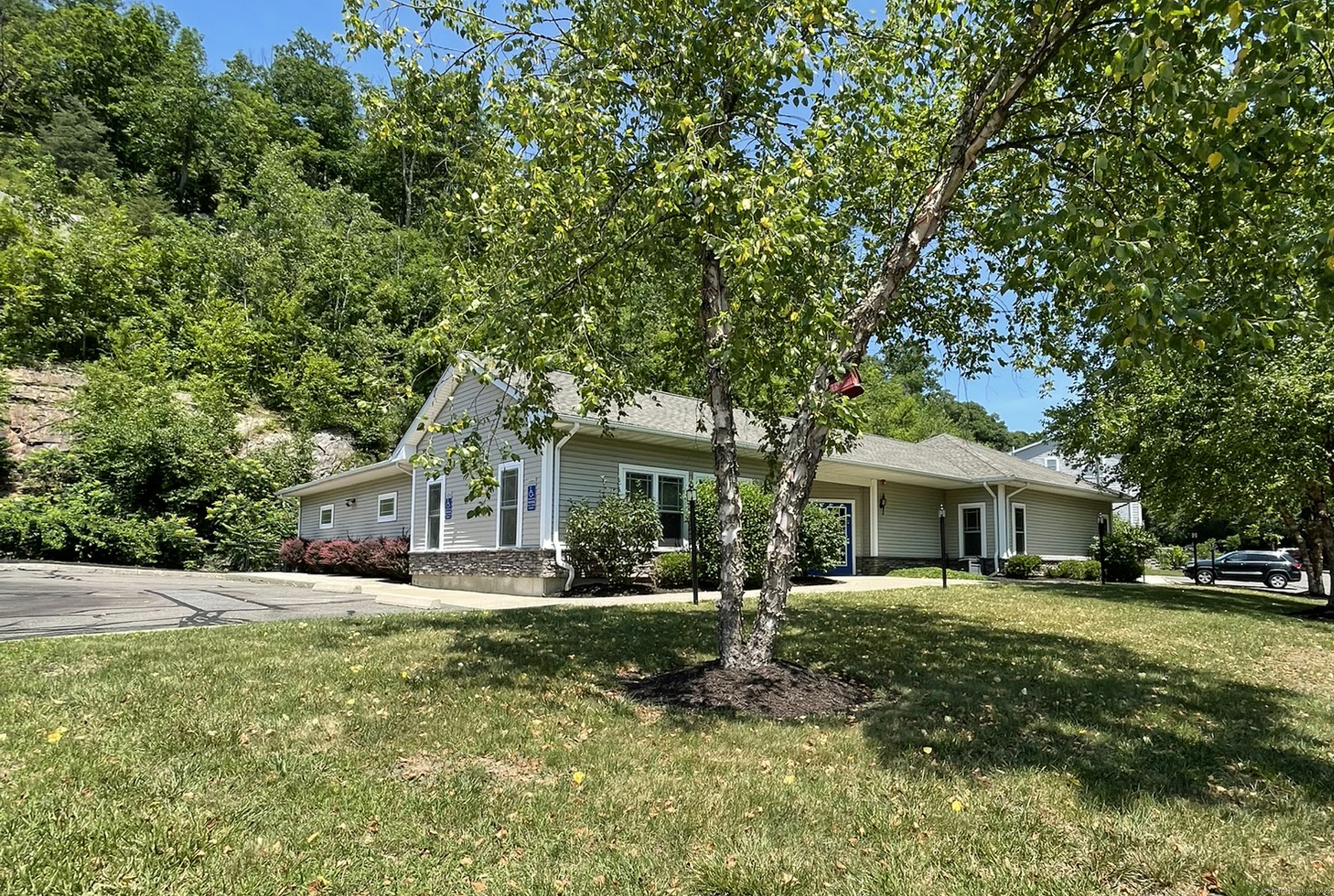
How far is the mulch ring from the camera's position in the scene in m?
5.06

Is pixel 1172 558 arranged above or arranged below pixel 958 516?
A: below

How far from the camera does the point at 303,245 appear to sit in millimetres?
35688

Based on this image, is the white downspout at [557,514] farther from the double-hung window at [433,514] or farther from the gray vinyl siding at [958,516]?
the gray vinyl siding at [958,516]

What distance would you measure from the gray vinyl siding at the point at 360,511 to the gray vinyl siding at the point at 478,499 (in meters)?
2.07

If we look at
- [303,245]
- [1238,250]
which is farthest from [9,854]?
[303,245]

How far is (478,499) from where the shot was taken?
15.1 m

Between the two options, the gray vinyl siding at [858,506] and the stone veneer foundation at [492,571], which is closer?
the stone veneer foundation at [492,571]

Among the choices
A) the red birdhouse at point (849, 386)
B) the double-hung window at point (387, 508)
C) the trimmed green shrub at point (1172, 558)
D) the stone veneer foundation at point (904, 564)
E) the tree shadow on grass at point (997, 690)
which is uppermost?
the red birdhouse at point (849, 386)

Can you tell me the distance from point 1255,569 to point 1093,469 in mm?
14510

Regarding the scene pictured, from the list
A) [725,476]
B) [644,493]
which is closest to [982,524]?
[644,493]

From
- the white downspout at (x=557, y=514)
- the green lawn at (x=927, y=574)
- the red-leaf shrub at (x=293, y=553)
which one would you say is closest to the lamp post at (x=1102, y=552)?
the green lawn at (x=927, y=574)

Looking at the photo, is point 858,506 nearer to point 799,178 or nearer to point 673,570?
point 673,570

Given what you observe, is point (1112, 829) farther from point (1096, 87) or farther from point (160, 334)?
point (160, 334)

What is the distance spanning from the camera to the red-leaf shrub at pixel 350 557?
19.1 m
